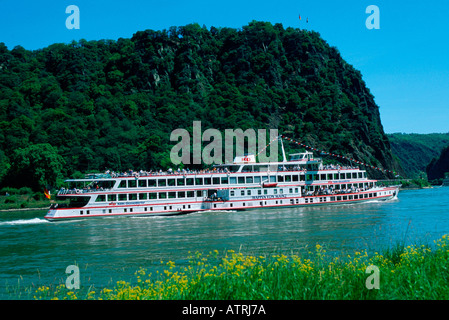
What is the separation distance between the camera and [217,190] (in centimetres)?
4931

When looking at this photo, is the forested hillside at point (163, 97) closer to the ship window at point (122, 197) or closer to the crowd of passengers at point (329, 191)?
the ship window at point (122, 197)

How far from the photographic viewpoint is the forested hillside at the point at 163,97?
86.6 meters

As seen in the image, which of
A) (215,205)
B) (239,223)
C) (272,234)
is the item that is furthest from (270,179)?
(272,234)

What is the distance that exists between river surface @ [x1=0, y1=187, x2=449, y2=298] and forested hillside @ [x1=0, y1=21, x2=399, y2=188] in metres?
44.3

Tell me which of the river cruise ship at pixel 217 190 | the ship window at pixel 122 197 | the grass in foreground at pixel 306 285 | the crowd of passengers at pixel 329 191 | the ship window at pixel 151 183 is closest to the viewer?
the grass in foreground at pixel 306 285

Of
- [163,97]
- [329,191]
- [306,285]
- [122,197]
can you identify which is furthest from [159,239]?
[163,97]

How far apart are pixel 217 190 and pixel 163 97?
7552 centimetres

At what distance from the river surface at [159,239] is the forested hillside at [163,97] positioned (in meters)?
44.3

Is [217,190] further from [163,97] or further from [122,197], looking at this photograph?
[163,97]

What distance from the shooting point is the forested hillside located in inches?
3408

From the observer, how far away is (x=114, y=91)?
121938 millimetres

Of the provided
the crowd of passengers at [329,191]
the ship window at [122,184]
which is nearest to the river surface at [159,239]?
the ship window at [122,184]

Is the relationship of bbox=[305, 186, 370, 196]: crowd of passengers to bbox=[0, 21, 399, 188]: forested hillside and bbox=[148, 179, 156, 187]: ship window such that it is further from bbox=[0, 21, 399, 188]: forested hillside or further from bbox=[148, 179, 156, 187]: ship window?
Result: bbox=[0, 21, 399, 188]: forested hillside

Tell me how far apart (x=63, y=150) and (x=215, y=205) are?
159 ft
